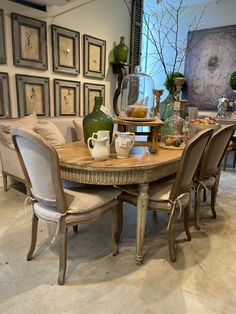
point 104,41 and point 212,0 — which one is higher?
point 212,0

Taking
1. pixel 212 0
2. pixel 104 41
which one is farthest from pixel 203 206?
pixel 212 0

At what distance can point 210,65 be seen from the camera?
5039 millimetres

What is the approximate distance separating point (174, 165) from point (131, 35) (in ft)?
12.2

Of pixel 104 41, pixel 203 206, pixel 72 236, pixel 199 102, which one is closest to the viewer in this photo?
pixel 72 236

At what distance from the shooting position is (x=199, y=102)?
5312 millimetres

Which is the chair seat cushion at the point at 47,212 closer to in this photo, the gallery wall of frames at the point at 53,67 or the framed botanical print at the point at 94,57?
the gallery wall of frames at the point at 53,67

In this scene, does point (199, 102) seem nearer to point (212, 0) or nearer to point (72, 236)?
point (212, 0)

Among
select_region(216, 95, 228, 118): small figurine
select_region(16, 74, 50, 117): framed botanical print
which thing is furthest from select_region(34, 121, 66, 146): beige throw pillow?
select_region(216, 95, 228, 118): small figurine

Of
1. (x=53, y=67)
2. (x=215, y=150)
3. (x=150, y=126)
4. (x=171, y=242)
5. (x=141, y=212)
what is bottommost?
(x=171, y=242)

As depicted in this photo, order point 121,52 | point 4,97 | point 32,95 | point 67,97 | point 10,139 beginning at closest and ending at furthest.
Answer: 1. point 10,139
2. point 4,97
3. point 32,95
4. point 67,97
5. point 121,52

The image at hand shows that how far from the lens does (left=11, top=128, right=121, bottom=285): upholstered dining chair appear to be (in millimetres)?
1312

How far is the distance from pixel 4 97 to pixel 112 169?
2204mm

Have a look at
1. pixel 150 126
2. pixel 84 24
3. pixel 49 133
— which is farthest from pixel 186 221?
pixel 84 24

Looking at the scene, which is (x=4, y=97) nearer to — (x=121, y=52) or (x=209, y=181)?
(x=121, y=52)
